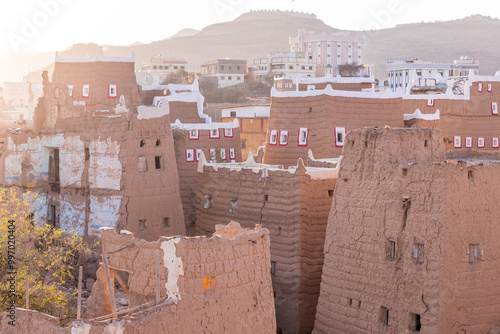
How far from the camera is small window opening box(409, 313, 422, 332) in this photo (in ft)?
69.2

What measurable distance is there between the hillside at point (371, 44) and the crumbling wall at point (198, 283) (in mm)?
130182

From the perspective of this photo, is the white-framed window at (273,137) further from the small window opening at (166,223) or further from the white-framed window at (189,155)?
the small window opening at (166,223)

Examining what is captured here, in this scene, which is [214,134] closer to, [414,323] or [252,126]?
[252,126]

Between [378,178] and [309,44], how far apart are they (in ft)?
303

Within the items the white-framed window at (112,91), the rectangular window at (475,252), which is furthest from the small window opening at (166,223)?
the white-framed window at (112,91)

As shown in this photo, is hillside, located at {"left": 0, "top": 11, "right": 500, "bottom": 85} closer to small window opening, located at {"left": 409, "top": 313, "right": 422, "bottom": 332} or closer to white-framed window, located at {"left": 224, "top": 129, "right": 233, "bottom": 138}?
white-framed window, located at {"left": 224, "top": 129, "right": 233, "bottom": 138}

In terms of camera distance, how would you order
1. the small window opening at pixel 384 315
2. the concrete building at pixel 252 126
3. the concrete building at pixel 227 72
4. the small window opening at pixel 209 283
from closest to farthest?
1. the small window opening at pixel 209 283
2. the small window opening at pixel 384 315
3. the concrete building at pixel 252 126
4. the concrete building at pixel 227 72

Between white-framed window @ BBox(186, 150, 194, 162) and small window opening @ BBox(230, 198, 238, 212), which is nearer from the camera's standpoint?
small window opening @ BBox(230, 198, 238, 212)

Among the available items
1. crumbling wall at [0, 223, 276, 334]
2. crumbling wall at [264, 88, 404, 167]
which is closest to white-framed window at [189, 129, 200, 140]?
crumbling wall at [264, 88, 404, 167]

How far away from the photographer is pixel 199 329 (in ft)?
58.4

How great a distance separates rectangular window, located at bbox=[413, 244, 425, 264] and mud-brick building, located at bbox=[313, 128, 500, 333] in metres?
0.03

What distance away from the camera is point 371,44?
170 metres

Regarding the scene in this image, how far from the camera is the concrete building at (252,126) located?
49.4 meters

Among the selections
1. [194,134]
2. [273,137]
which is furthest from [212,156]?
[273,137]
